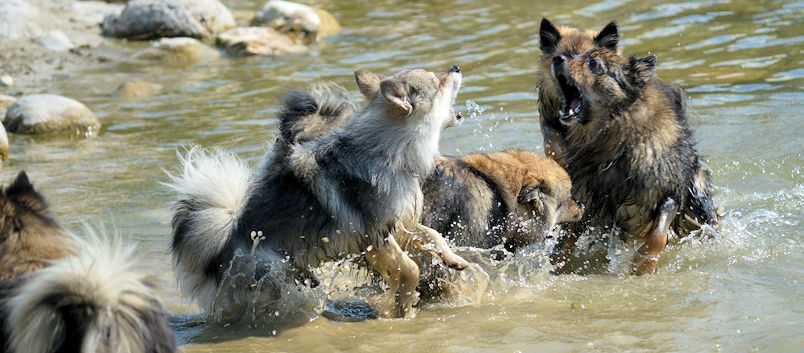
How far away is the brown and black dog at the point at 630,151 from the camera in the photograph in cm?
690

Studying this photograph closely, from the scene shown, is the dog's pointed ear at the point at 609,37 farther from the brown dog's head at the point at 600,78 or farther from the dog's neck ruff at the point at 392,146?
the dog's neck ruff at the point at 392,146

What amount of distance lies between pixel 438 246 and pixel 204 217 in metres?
1.45

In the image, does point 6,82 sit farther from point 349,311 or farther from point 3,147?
point 349,311

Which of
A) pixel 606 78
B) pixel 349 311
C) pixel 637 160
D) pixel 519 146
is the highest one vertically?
pixel 606 78

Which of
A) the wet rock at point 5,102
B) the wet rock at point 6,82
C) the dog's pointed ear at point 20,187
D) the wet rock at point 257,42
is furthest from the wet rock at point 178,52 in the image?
the dog's pointed ear at point 20,187

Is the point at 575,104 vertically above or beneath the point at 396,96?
beneath

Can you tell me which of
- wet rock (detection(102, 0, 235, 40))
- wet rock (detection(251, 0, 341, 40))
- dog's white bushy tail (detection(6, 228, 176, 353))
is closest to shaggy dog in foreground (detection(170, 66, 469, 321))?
dog's white bushy tail (detection(6, 228, 176, 353))

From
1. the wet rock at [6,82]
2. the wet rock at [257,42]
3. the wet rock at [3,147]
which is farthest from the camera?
the wet rock at [257,42]

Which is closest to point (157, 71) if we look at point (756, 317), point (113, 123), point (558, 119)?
point (113, 123)

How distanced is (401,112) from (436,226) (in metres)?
0.99

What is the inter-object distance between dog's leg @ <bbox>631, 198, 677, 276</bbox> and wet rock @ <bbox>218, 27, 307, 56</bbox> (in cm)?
1004

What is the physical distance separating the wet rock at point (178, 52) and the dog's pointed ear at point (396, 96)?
10.5 meters

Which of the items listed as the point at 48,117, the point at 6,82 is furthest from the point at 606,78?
the point at 6,82

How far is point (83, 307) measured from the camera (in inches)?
165
